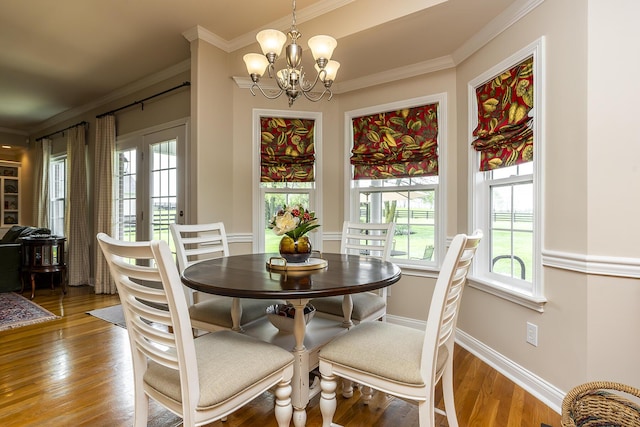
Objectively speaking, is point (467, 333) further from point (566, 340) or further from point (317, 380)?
point (317, 380)

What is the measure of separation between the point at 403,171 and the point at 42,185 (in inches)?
249

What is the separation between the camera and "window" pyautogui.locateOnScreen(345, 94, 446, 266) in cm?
301

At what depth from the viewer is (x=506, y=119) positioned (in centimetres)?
230

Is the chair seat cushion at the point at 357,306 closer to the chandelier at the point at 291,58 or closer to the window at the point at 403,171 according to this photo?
the window at the point at 403,171

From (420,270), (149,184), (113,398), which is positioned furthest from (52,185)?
→ (420,270)

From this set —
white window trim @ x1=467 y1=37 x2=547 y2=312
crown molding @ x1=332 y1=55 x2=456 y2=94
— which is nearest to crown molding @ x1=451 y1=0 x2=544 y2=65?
crown molding @ x1=332 y1=55 x2=456 y2=94

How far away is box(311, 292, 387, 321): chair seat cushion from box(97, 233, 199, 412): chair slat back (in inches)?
45.5

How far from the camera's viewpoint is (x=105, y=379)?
2162 mm

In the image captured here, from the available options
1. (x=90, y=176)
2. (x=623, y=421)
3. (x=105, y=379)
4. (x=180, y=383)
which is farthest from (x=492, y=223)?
(x=90, y=176)

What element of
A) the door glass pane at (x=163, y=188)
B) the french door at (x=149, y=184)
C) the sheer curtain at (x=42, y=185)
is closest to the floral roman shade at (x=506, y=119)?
the french door at (x=149, y=184)

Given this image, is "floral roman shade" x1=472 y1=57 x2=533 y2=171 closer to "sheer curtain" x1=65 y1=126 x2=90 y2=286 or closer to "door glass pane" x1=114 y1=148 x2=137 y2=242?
"door glass pane" x1=114 y1=148 x2=137 y2=242

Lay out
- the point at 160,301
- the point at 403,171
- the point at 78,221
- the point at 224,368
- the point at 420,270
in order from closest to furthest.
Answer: the point at 160,301 < the point at 224,368 < the point at 420,270 < the point at 403,171 < the point at 78,221

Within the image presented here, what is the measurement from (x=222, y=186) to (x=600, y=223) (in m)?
2.85

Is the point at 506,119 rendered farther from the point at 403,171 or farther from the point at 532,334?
the point at 532,334
